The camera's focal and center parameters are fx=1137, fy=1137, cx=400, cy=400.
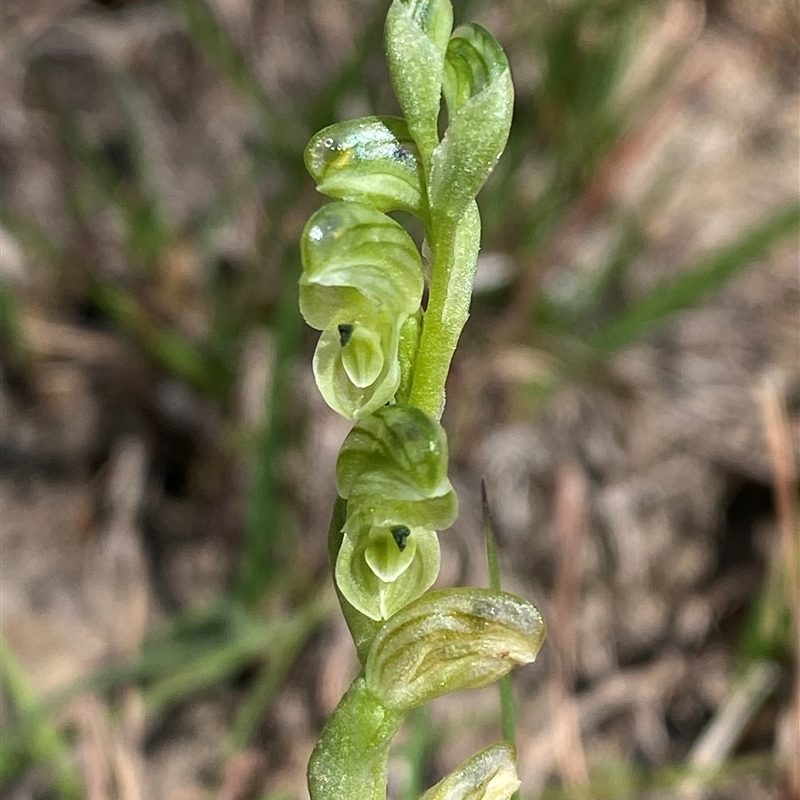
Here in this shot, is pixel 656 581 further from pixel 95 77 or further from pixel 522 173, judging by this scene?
pixel 95 77

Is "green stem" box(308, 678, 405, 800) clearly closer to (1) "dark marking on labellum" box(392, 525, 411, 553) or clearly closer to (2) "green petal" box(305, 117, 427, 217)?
(1) "dark marking on labellum" box(392, 525, 411, 553)

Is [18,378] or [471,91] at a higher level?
[471,91]

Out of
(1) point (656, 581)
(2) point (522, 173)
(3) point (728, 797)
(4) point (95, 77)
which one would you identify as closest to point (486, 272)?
(2) point (522, 173)

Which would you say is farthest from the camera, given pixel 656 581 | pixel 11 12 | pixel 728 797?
pixel 11 12

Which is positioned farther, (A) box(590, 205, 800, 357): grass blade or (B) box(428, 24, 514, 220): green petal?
(A) box(590, 205, 800, 357): grass blade

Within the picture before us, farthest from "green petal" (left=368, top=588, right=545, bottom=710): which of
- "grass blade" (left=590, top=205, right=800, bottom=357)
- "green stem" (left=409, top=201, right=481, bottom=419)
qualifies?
"grass blade" (left=590, top=205, right=800, bottom=357)
